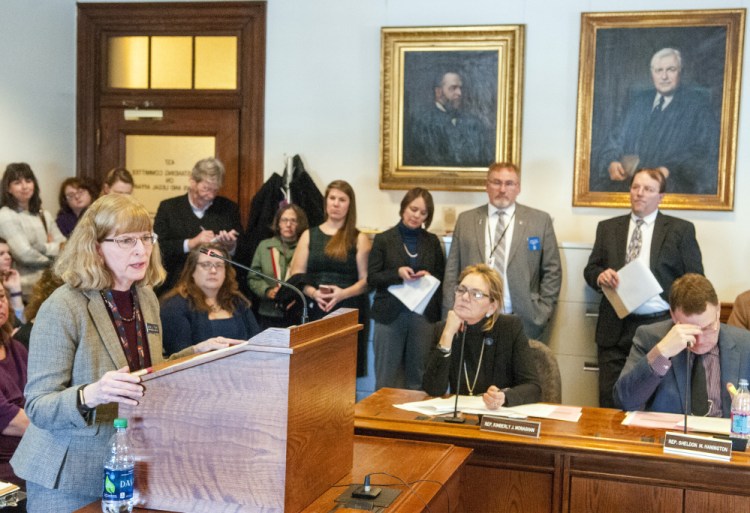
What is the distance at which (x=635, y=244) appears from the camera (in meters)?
5.43

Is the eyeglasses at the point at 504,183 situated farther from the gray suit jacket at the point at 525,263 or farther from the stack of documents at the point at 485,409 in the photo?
the stack of documents at the point at 485,409

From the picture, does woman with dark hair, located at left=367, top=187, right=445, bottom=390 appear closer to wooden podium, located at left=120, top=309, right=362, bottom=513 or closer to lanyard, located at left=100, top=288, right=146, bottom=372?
lanyard, located at left=100, top=288, right=146, bottom=372

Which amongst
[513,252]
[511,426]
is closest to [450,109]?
[513,252]

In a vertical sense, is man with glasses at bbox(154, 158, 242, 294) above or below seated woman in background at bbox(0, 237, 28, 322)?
above

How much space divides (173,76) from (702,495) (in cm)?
552

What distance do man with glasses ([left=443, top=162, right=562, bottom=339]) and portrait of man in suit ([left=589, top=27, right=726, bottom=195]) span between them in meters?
1.07

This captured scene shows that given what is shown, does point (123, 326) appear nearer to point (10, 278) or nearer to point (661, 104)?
point (10, 278)

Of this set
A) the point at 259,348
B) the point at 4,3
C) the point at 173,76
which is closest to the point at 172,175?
the point at 173,76

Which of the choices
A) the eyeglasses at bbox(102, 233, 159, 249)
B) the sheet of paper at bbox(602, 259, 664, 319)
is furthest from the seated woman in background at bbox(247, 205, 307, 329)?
the eyeglasses at bbox(102, 233, 159, 249)

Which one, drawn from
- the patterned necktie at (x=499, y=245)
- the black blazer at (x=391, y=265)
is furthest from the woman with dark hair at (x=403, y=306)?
the patterned necktie at (x=499, y=245)

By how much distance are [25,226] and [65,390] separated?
165 inches

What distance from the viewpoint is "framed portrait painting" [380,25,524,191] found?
659 cm

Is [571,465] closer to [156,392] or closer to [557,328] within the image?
[156,392]

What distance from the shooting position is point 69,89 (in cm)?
736
